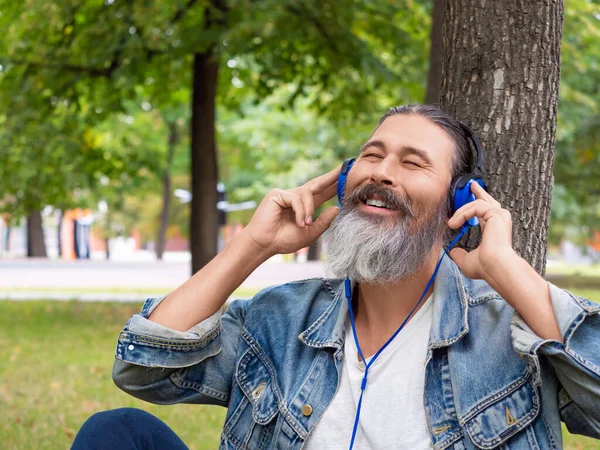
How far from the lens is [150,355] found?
9.61 ft

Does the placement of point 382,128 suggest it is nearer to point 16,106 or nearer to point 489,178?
point 489,178

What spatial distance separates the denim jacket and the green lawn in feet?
9.85

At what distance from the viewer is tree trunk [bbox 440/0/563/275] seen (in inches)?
147

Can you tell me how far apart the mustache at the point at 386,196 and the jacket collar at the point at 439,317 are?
252mm

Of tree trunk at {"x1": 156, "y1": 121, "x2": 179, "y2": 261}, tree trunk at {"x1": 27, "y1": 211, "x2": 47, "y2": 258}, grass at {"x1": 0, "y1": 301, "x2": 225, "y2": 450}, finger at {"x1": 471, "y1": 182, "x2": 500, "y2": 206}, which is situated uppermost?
finger at {"x1": 471, "y1": 182, "x2": 500, "y2": 206}

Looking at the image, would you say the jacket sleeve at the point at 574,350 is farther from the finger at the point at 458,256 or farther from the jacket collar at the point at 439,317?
the finger at the point at 458,256

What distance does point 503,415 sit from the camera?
2.58 m

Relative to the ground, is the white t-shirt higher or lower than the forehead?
lower

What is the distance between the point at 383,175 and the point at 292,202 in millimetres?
369

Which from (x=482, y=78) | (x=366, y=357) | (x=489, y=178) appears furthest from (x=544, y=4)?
(x=366, y=357)

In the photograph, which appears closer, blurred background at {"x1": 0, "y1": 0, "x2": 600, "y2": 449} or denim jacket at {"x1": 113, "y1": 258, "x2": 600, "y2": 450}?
denim jacket at {"x1": 113, "y1": 258, "x2": 600, "y2": 450}

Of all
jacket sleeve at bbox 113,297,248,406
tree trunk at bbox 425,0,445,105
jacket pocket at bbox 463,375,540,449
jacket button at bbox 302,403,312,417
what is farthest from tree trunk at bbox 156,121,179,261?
jacket pocket at bbox 463,375,540,449

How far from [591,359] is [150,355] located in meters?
1.44

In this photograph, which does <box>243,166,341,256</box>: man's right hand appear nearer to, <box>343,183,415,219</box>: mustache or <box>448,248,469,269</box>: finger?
<box>343,183,415,219</box>: mustache
